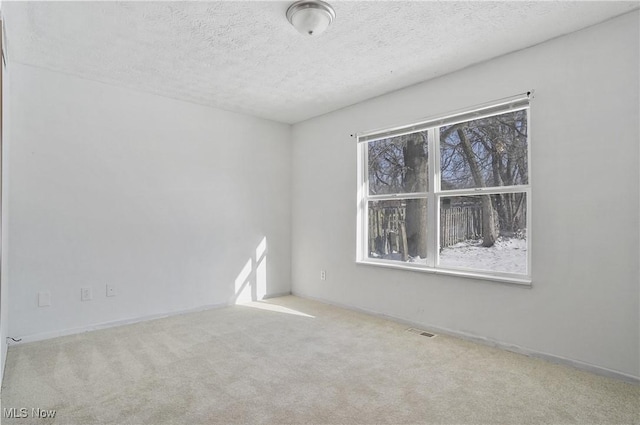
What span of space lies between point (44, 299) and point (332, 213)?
305 centimetres

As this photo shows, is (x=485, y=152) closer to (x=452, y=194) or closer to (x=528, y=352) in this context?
(x=452, y=194)

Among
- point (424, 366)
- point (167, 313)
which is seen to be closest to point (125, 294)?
Answer: point (167, 313)

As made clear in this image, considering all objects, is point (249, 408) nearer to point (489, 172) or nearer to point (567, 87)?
point (489, 172)

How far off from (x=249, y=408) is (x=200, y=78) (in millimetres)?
2896

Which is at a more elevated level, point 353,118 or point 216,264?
point 353,118

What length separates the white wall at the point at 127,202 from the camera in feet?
10.5

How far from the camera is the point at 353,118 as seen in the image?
4.32m

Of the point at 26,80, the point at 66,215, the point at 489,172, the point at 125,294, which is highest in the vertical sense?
the point at 26,80

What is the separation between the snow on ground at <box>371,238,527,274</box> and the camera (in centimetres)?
298

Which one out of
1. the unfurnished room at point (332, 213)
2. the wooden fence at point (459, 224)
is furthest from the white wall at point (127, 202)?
the wooden fence at point (459, 224)

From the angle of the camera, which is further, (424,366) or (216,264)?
(216,264)

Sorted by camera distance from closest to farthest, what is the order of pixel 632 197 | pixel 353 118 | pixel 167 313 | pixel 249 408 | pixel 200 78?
pixel 249 408 → pixel 632 197 → pixel 200 78 → pixel 167 313 → pixel 353 118

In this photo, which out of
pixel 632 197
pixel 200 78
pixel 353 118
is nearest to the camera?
pixel 632 197

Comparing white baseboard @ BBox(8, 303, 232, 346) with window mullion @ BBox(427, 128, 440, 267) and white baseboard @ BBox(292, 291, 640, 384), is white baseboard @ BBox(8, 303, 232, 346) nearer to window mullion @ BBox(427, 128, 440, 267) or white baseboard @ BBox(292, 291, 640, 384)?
white baseboard @ BBox(292, 291, 640, 384)
